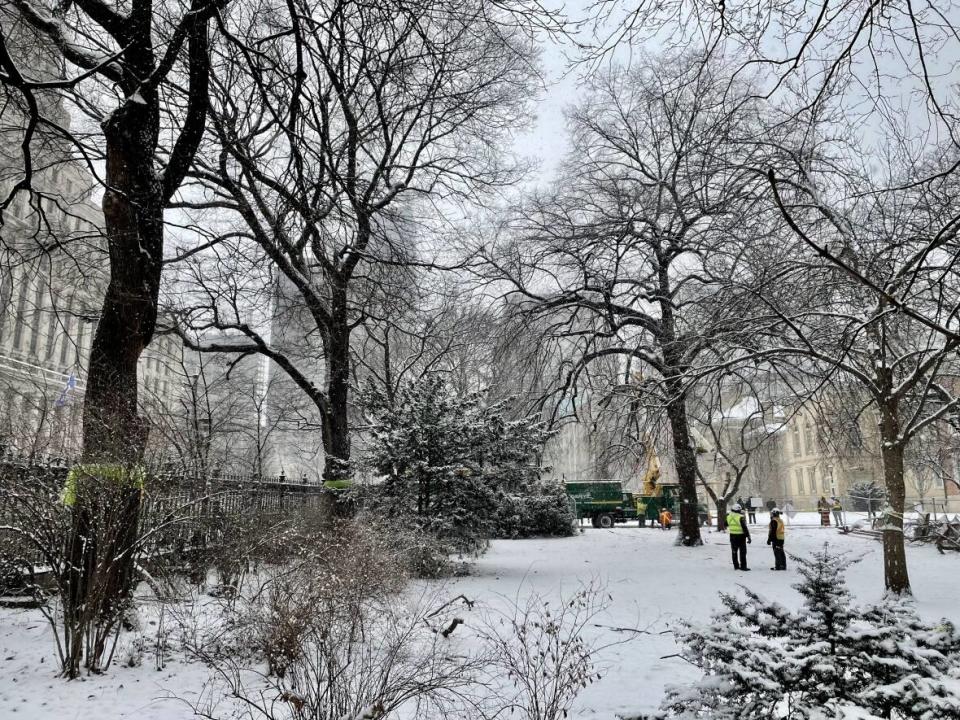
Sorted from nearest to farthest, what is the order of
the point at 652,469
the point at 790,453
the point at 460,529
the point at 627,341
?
the point at 460,529, the point at 627,341, the point at 652,469, the point at 790,453

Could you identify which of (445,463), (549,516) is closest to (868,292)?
(445,463)

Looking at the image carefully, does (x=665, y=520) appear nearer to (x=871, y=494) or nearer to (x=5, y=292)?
(x=871, y=494)

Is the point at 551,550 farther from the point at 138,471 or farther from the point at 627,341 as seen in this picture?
the point at 138,471

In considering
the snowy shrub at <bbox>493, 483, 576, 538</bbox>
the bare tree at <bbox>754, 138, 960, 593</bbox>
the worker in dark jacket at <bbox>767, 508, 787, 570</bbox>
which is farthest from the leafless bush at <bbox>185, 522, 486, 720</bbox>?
the snowy shrub at <bbox>493, 483, 576, 538</bbox>

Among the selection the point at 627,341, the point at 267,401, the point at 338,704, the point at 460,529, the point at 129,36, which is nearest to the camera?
the point at 338,704

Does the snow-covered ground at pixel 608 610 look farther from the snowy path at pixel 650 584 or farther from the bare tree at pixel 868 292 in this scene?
the bare tree at pixel 868 292

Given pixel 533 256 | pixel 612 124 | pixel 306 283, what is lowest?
pixel 306 283

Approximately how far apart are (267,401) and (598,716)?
3140 centimetres

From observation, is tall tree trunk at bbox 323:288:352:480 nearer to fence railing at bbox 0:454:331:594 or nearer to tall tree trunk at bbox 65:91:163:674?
fence railing at bbox 0:454:331:594

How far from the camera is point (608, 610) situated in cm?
880

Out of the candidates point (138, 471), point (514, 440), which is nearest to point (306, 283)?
point (138, 471)

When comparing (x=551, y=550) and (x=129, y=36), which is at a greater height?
(x=129, y=36)

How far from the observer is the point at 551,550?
1762 cm

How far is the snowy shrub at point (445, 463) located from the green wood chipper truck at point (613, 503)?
19.6 metres
